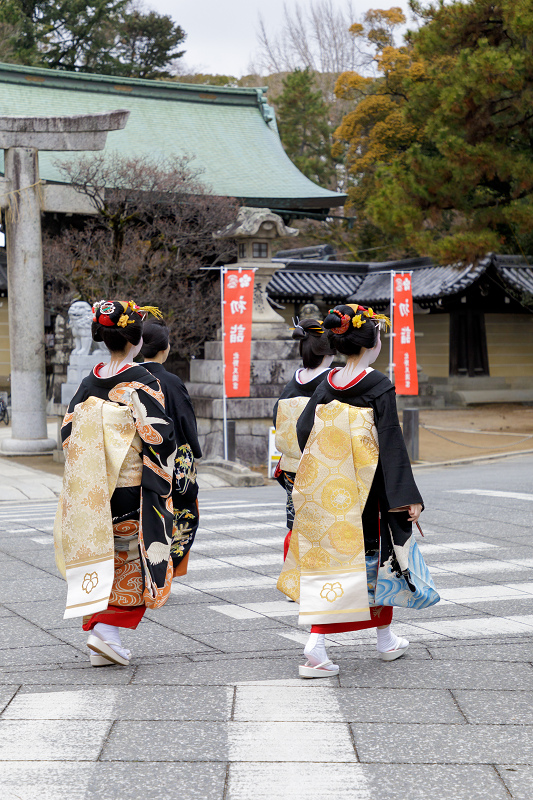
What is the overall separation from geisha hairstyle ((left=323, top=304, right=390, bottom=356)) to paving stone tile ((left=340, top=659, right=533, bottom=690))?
140 cm

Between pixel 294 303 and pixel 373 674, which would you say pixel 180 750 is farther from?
pixel 294 303

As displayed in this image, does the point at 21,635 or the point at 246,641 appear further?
the point at 21,635

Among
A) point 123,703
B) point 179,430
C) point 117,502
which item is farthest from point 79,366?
point 123,703

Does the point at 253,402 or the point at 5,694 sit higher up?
the point at 253,402

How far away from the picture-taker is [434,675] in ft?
12.2

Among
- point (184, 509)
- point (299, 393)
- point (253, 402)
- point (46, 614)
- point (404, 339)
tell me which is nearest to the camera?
point (46, 614)

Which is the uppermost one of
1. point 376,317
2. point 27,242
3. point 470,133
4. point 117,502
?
point 470,133

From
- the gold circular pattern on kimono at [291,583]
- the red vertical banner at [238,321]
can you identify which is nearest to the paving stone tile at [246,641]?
the gold circular pattern on kimono at [291,583]

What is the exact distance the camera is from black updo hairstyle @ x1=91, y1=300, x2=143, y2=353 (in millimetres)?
3926

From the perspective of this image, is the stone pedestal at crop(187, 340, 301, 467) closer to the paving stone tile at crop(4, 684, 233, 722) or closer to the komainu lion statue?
the komainu lion statue

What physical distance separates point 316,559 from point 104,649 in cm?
101

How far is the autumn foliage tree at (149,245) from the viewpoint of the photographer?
15516 mm

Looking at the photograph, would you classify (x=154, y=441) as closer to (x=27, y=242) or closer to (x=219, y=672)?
(x=219, y=672)

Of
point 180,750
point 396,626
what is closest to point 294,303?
point 396,626
